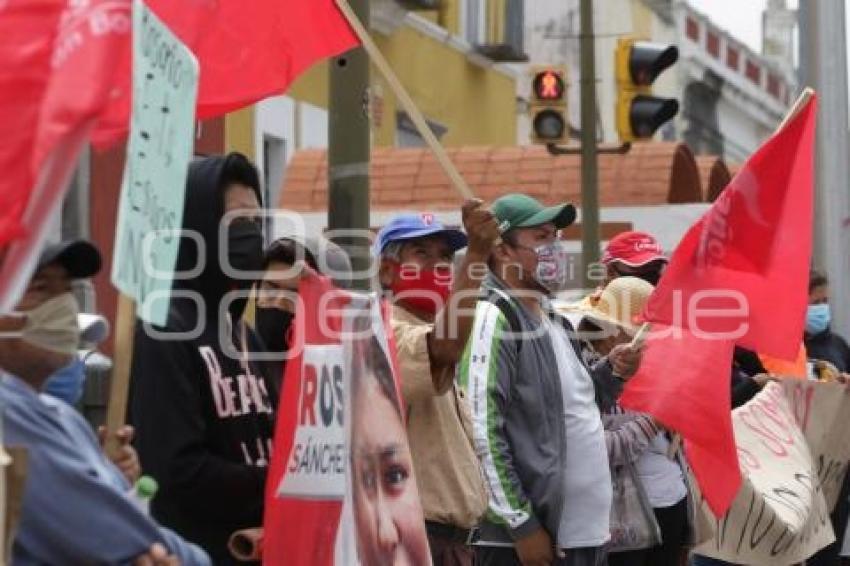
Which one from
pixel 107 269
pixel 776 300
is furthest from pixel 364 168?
pixel 107 269

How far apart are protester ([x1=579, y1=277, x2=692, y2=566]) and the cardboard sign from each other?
3.72 metres

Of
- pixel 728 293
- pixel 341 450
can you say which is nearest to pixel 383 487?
pixel 341 450

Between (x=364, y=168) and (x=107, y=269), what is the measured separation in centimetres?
838

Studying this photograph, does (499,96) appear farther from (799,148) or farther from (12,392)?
(12,392)

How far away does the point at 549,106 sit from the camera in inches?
737

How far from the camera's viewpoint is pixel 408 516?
23.2 feet

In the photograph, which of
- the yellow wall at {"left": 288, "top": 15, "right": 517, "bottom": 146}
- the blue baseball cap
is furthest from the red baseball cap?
A: the yellow wall at {"left": 288, "top": 15, "right": 517, "bottom": 146}

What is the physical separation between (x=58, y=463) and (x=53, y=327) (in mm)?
314

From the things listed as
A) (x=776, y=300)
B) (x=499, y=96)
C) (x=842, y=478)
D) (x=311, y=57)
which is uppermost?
(x=499, y=96)

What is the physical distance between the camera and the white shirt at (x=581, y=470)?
8219 mm

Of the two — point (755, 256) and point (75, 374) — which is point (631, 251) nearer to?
point (755, 256)

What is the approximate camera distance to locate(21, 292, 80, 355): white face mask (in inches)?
212

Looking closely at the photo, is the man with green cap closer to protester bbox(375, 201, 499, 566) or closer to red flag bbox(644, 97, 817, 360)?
protester bbox(375, 201, 499, 566)

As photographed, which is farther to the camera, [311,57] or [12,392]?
[311,57]
